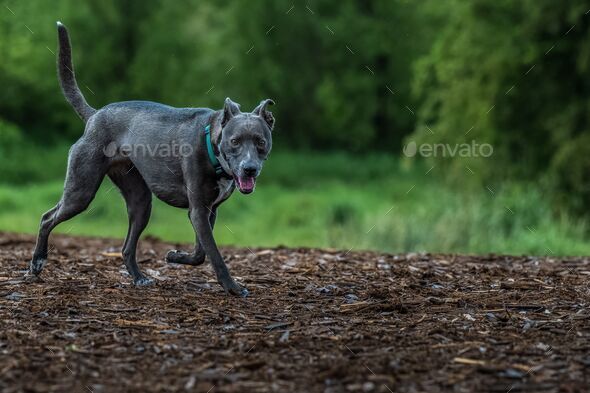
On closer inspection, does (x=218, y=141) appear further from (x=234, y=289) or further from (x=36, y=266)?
(x=36, y=266)

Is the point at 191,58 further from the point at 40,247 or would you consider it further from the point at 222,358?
the point at 222,358

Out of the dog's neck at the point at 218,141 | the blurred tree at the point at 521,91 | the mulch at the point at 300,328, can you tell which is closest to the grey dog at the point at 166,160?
the dog's neck at the point at 218,141

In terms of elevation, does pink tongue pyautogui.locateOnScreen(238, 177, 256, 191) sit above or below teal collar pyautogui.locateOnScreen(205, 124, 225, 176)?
below

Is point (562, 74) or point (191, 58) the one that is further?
point (191, 58)

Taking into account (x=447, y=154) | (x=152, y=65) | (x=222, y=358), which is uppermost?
(x=152, y=65)

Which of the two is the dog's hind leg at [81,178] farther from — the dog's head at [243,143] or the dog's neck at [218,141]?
the dog's head at [243,143]

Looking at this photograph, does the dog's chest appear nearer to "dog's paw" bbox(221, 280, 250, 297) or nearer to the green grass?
"dog's paw" bbox(221, 280, 250, 297)

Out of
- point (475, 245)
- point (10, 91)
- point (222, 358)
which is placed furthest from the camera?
point (10, 91)

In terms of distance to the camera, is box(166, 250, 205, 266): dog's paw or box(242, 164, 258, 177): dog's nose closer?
box(242, 164, 258, 177): dog's nose

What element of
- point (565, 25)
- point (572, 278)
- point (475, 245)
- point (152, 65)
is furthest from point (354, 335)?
point (152, 65)

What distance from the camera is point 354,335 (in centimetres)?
474

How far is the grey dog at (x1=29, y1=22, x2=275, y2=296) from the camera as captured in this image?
5684mm

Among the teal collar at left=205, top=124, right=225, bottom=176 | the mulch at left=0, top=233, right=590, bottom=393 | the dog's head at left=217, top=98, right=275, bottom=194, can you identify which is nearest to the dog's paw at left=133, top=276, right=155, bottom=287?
the mulch at left=0, top=233, right=590, bottom=393

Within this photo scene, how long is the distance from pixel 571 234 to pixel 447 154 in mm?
4552
